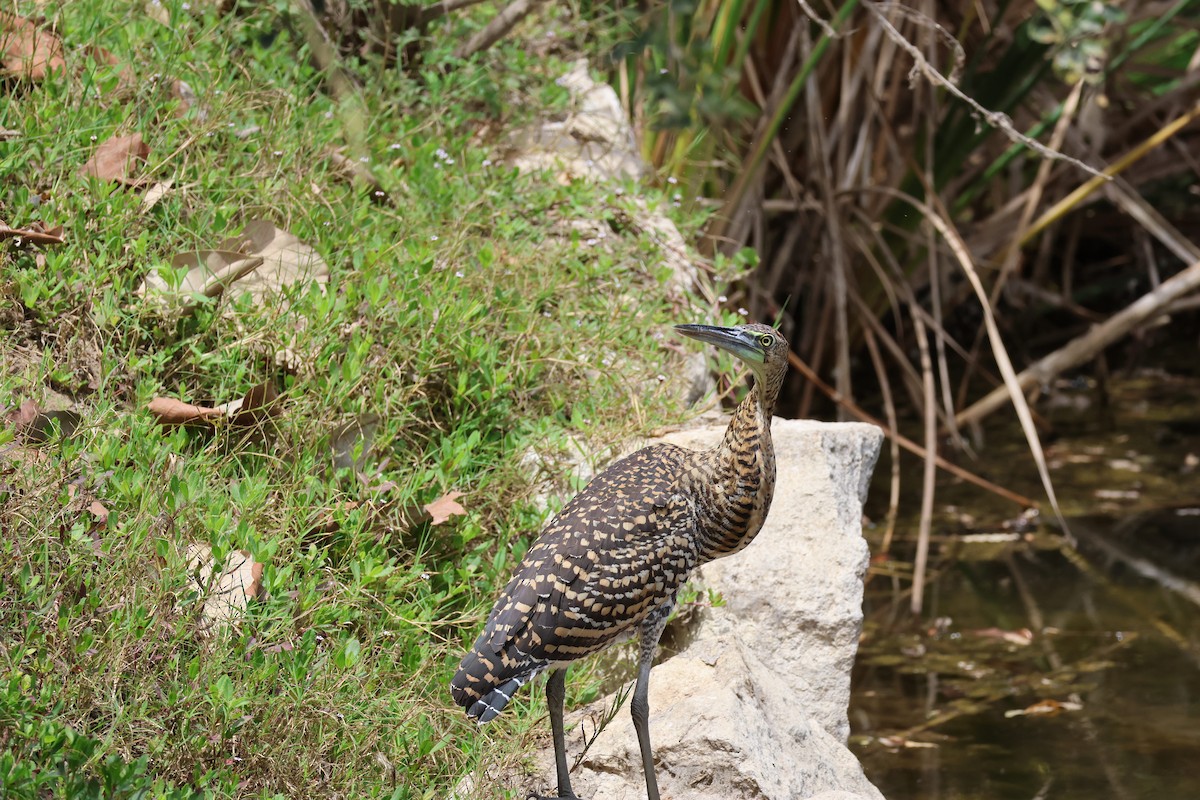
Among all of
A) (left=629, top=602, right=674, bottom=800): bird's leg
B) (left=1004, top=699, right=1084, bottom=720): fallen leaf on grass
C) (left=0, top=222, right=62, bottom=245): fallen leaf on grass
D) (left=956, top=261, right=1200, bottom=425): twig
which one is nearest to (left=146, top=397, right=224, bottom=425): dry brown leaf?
(left=0, top=222, right=62, bottom=245): fallen leaf on grass

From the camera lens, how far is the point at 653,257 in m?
5.10

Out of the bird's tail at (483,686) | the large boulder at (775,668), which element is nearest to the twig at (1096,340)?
the large boulder at (775,668)

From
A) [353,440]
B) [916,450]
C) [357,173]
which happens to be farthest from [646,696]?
[916,450]

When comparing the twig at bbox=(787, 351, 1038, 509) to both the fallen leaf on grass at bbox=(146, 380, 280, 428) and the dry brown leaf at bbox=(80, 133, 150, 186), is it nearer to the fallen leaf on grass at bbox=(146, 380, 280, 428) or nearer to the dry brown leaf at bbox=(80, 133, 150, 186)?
the fallen leaf on grass at bbox=(146, 380, 280, 428)

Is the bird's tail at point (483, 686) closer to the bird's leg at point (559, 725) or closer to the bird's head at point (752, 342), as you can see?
the bird's leg at point (559, 725)

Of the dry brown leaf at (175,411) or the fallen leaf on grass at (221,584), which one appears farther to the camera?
the dry brown leaf at (175,411)

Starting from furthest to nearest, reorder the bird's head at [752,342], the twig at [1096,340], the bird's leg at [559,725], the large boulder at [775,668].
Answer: the twig at [1096,340], the bird's head at [752,342], the large boulder at [775,668], the bird's leg at [559,725]

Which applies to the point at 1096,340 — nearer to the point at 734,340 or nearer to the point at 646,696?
the point at 734,340

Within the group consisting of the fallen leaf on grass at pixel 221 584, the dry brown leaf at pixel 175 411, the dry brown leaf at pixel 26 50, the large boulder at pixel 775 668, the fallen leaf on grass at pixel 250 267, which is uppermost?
the dry brown leaf at pixel 26 50

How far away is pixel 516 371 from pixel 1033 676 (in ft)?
8.16

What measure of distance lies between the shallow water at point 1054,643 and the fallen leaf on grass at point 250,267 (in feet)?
8.59

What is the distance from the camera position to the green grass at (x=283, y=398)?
2918 mm

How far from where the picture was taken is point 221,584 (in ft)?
10.6

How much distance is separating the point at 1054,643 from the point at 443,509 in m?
2.99
